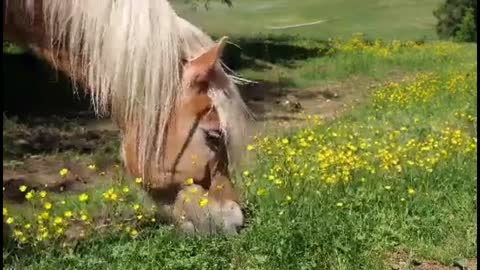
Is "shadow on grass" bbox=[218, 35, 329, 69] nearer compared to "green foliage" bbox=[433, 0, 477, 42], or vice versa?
"shadow on grass" bbox=[218, 35, 329, 69]

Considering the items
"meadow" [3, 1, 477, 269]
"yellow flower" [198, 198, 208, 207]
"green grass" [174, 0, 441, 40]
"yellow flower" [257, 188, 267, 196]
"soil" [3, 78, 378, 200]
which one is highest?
"yellow flower" [198, 198, 208, 207]

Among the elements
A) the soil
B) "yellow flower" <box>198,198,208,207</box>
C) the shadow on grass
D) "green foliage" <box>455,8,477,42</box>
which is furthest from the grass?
"green foliage" <box>455,8,477,42</box>

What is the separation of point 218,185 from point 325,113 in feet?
29.9

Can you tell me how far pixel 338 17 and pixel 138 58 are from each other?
38.9 m

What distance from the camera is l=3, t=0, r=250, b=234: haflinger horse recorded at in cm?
330

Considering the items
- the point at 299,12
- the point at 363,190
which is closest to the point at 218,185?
the point at 363,190

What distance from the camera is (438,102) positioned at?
11.4m

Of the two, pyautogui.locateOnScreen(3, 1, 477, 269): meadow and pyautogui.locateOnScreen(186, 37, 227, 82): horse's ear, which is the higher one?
pyautogui.locateOnScreen(186, 37, 227, 82): horse's ear

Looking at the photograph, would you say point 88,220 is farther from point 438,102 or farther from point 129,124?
point 438,102

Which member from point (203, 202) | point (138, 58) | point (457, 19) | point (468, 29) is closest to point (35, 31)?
point (138, 58)

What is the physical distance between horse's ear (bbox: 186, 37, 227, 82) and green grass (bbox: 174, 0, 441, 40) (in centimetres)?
2718

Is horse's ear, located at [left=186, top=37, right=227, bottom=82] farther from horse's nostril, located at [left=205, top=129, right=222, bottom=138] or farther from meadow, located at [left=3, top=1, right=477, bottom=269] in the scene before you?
meadow, located at [left=3, top=1, right=477, bottom=269]

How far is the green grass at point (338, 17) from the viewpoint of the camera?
34.4 meters

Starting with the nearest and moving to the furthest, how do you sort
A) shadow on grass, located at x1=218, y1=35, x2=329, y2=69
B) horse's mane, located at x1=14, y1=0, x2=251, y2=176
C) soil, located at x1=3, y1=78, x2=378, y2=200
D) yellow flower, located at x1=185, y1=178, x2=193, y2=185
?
horse's mane, located at x1=14, y1=0, x2=251, y2=176
yellow flower, located at x1=185, y1=178, x2=193, y2=185
soil, located at x1=3, y1=78, x2=378, y2=200
shadow on grass, located at x1=218, y1=35, x2=329, y2=69
